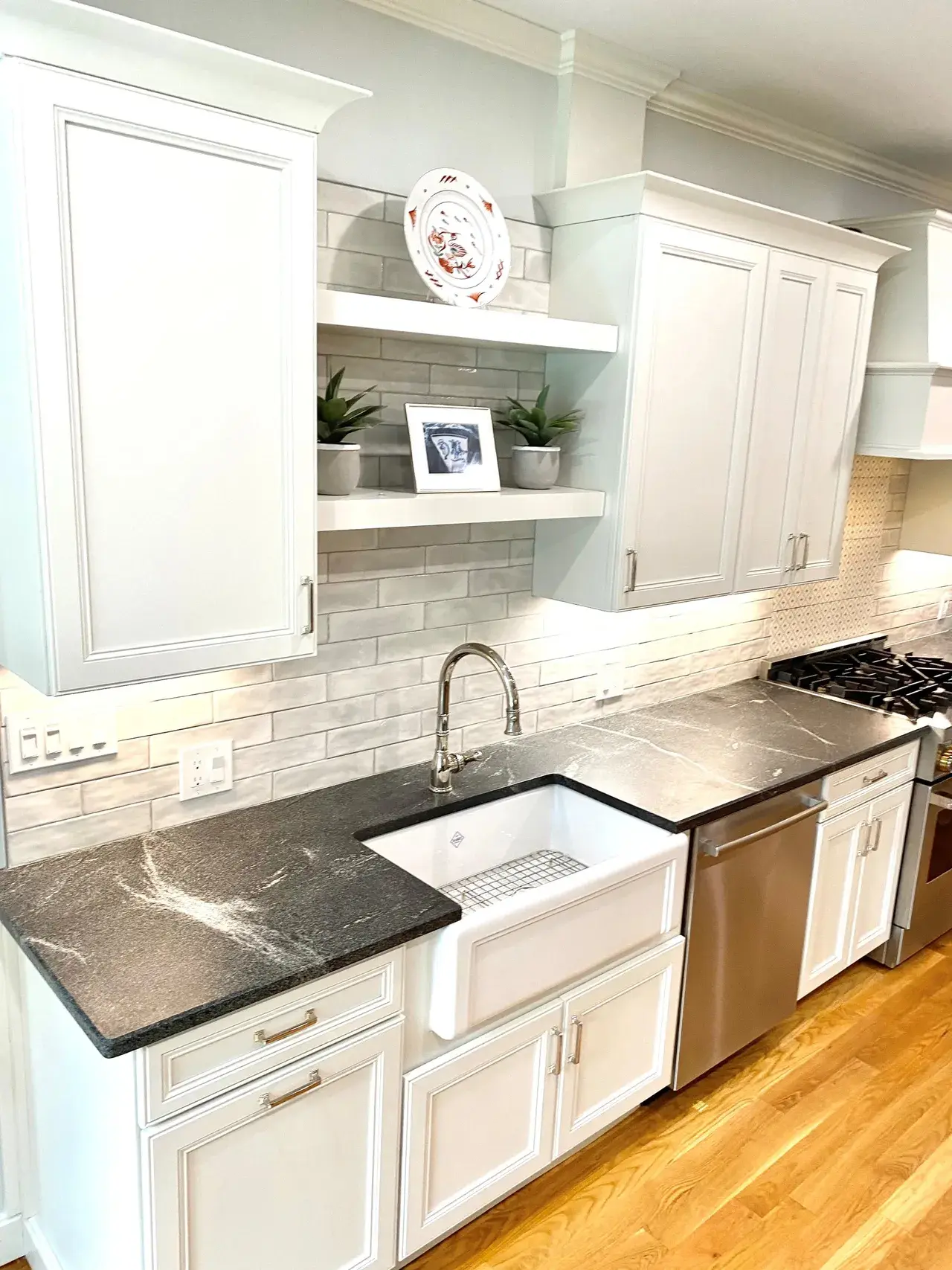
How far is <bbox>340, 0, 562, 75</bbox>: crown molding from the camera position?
2113 mm

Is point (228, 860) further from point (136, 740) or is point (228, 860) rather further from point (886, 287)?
point (886, 287)

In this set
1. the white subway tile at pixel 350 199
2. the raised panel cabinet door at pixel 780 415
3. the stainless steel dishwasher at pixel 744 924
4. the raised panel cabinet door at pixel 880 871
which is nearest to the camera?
the white subway tile at pixel 350 199

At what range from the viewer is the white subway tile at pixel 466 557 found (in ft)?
8.18

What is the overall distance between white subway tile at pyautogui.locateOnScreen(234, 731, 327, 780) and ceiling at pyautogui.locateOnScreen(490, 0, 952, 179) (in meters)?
1.73

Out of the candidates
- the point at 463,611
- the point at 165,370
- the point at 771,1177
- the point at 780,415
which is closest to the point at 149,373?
the point at 165,370

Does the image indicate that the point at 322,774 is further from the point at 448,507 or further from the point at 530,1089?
the point at 530,1089

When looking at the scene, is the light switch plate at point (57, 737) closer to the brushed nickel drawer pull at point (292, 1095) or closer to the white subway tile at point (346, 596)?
the white subway tile at point (346, 596)

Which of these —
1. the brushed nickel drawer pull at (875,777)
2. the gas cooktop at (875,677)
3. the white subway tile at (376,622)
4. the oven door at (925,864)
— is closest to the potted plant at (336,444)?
the white subway tile at (376,622)

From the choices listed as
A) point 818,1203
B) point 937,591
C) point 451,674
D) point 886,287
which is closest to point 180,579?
point 451,674

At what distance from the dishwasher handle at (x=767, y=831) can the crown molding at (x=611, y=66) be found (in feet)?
6.34

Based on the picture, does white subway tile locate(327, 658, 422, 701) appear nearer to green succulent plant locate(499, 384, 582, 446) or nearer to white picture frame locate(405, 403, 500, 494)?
white picture frame locate(405, 403, 500, 494)

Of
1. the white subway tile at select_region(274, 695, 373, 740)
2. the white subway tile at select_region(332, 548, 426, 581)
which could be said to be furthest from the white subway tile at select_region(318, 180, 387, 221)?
the white subway tile at select_region(274, 695, 373, 740)

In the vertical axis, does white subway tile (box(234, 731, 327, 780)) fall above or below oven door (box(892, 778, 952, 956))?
above

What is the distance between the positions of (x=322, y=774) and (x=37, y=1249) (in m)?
1.13
